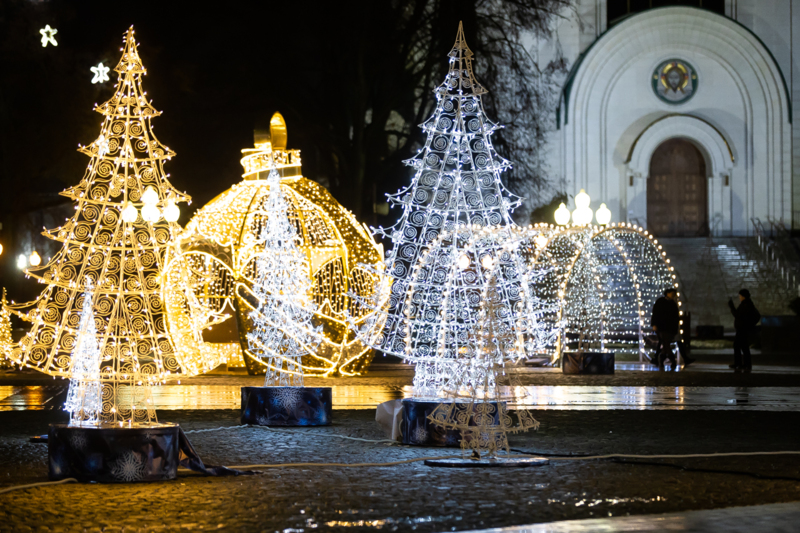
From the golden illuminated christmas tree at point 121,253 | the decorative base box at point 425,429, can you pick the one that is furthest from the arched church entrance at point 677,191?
the golden illuminated christmas tree at point 121,253

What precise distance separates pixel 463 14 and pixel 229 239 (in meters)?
10.1

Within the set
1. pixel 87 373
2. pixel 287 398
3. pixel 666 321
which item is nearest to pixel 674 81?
pixel 666 321

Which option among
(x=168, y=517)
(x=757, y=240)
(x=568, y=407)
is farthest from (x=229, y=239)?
(x=757, y=240)

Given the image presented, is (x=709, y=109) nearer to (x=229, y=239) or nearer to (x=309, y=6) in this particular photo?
(x=309, y=6)

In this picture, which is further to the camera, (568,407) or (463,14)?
(463,14)

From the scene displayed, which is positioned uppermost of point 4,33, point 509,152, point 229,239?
point 4,33

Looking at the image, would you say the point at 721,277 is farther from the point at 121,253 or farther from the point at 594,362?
the point at 121,253

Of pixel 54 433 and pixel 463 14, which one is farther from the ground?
pixel 463 14

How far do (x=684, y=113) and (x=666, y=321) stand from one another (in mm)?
21146

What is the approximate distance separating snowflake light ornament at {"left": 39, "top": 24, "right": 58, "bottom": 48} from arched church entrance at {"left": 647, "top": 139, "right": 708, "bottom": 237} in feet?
72.7

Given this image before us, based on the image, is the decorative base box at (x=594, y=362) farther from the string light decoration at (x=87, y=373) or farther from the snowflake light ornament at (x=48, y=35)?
the snowflake light ornament at (x=48, y=35)

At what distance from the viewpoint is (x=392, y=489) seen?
6.97 m

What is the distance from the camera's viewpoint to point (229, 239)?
17906 millimetres

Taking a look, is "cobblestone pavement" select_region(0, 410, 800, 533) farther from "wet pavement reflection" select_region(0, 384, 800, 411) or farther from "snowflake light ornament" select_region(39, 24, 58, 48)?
"snowflake light ornament" select_region(39, 24, 58, 48)
